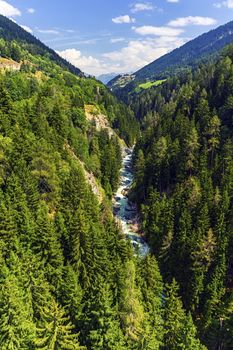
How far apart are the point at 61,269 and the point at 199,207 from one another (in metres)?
39.2

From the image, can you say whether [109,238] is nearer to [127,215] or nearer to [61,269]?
[61,269]

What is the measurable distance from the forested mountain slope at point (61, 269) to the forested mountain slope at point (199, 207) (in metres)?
7.43

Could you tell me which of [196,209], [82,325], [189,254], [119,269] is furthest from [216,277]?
[82,325]

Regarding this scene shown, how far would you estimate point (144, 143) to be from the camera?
148 m

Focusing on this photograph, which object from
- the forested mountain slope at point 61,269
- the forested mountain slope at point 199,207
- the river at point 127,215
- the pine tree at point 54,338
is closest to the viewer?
the pine tree at point 54,338

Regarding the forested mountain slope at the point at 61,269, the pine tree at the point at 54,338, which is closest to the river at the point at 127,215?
the forested mountain slope at the point at 61,269

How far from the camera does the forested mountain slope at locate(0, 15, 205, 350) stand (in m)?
38.5

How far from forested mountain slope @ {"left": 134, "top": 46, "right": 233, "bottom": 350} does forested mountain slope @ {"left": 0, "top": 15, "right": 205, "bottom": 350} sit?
7431mm

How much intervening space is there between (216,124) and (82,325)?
270 ft

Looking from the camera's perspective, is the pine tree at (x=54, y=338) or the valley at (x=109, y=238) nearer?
the pine tree at (x=54, y=338)

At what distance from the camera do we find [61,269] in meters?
51.8

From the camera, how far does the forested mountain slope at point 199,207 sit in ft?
214

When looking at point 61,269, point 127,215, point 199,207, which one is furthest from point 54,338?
point 127,215

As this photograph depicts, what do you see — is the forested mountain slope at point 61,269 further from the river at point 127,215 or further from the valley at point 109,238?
the river at point 127,215
